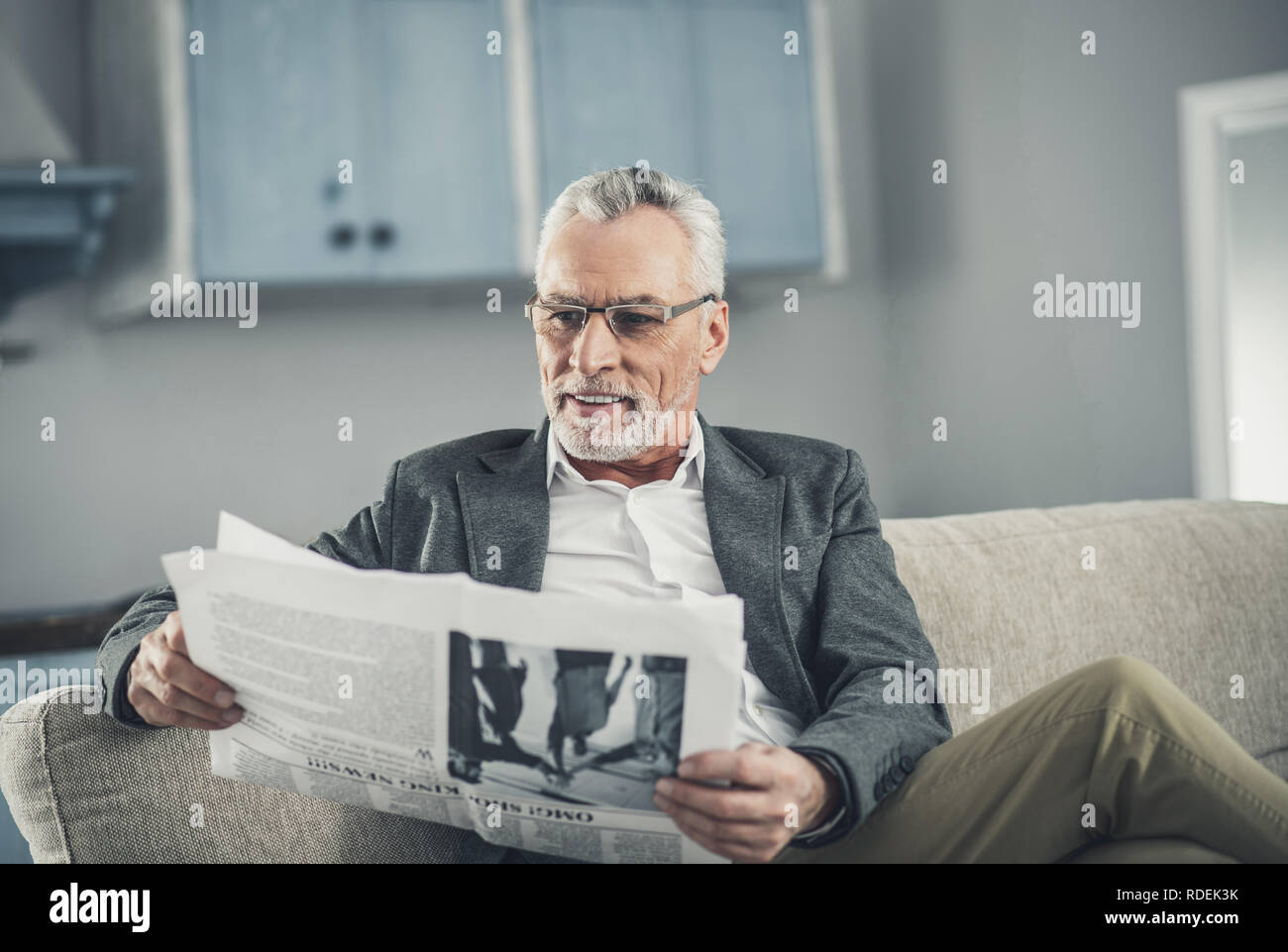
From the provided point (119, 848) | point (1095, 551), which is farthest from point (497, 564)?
point (1095, 551)

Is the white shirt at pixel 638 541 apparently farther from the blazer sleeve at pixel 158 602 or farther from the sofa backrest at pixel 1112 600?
the sofa backrest at pixel 1112 600

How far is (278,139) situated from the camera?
7.85 ft

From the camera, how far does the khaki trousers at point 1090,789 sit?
98 cm

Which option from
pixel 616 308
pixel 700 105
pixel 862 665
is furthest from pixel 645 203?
pixel 700 105

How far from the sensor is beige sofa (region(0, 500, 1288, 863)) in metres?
1.18

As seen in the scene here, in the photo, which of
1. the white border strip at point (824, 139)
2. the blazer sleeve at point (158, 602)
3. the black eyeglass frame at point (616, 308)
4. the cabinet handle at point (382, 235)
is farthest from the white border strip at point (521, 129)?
the blazer sleeve at point (158, 602)

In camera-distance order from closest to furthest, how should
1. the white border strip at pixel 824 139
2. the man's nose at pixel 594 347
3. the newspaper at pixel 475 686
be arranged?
1. the newspaper at pixel 475 686
2. the man's nose at pixel 594 347
3. the white border strip at pixel 824 139

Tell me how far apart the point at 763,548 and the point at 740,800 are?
465 mm

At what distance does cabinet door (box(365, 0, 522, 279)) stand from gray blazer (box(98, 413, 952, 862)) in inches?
45.3

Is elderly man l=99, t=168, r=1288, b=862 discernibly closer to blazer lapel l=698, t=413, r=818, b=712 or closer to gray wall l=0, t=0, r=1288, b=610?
blazer lapel l=698, t=413, r=818, b=712

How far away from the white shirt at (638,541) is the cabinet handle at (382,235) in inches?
47.2

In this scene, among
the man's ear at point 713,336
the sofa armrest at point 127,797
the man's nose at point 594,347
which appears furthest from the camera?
A: the man's ear at point 713,336

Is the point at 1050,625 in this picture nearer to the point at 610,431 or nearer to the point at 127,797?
the point at 610,431
